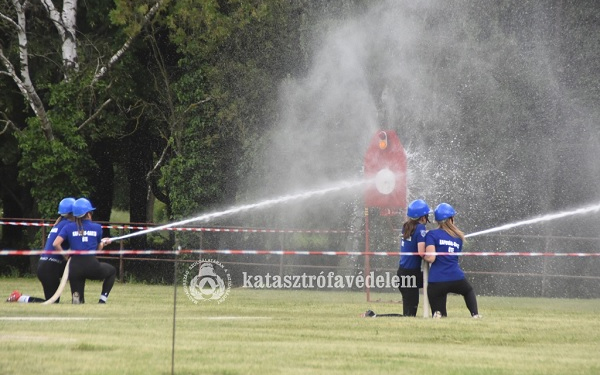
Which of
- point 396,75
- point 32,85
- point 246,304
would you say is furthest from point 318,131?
point 246,304

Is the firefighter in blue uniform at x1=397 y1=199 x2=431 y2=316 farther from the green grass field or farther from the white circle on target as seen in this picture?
the white circle on target

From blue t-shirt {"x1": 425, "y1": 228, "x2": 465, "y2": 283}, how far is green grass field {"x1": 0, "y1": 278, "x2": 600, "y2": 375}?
1.90ft

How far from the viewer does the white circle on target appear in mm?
21234

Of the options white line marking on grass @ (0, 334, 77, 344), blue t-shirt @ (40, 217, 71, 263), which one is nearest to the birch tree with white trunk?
blue t-shirt @ (40, 217, 71, 263)

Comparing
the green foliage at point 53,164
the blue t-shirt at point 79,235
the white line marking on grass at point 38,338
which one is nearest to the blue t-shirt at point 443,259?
the blue t-shirt at point 79,235

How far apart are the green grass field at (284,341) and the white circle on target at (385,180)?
3025 mm

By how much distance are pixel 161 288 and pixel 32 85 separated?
8.15 m

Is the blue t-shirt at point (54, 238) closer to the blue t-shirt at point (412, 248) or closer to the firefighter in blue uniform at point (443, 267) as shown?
the blue t-shirt at point (412, 248)

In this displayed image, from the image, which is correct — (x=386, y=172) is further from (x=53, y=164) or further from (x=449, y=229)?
(x=53, y=164)

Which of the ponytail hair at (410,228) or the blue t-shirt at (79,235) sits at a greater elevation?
the ponytail hair at (410,228)

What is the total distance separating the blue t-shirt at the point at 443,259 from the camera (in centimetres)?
1603

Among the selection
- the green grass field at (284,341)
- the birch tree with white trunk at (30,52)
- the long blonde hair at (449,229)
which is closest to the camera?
the green grass field at (284,341)

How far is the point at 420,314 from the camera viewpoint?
1758 centimetres

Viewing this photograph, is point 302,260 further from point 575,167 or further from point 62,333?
point 62,333
